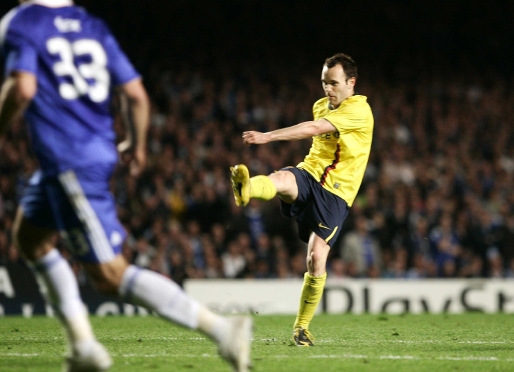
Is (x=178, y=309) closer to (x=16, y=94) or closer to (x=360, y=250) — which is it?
(x=16, y=94)

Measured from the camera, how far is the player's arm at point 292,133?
21.5ft

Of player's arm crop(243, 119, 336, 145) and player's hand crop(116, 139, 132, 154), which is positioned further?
player's arm crop(243, 119, 336, 145)

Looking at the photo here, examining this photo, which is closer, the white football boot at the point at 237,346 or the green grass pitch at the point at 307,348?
the white football boot at the point at 237,346

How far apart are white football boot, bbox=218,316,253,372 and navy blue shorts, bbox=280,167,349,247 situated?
2.90 metres

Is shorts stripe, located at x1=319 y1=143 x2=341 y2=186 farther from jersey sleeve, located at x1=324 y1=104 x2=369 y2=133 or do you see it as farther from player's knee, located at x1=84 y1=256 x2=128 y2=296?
player's knee, located at x1=84 y1=256 x2=128 y2=296

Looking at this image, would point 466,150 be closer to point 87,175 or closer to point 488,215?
point 488,215

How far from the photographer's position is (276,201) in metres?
16.2

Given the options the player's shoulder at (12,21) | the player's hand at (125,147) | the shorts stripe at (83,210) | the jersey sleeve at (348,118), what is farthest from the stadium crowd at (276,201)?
the player's shoulder at (12,21)

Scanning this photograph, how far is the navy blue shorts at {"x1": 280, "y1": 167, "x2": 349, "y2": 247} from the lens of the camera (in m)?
7.41

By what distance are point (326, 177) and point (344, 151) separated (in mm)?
293

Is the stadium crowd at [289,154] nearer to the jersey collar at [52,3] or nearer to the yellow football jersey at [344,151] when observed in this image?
the yellow football jersey at [344,151]

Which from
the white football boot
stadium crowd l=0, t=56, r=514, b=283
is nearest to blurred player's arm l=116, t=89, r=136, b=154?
the white football boot

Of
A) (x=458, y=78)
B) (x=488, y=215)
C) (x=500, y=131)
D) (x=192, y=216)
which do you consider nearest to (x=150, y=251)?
(x=192, y=216)

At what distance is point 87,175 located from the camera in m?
4.47
